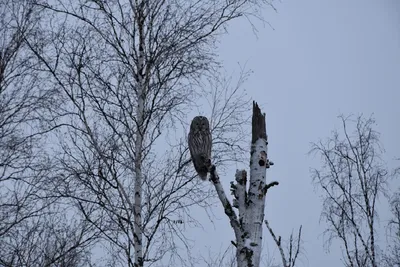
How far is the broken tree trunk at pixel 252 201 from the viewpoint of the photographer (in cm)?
429

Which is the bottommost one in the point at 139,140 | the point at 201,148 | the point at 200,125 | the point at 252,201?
the point at 252,201

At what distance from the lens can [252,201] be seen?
4.45 metres

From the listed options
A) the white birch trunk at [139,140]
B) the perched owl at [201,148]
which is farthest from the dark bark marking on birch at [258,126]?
the white birch trunk at [139,140]

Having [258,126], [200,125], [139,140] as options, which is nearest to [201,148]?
[200,125]

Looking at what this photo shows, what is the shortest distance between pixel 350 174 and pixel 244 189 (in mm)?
8163

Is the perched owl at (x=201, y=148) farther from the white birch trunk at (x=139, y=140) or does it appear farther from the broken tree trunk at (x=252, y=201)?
the white birch trunk at (x=139, y=140)

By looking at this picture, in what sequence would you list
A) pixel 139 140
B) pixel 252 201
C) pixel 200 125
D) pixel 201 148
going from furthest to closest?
1. pixel 139 140
2. pixel 200 125
3. pixel 201 148
4. pixel 252 201

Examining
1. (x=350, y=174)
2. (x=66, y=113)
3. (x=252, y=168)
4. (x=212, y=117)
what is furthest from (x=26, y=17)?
(x=350, y=174)

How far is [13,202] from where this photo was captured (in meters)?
8.74

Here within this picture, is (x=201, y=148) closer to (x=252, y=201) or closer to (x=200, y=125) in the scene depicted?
(x=200, y=125)

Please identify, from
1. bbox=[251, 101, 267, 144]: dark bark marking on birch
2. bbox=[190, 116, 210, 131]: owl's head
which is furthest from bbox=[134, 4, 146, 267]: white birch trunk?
bbox=[251, 101, 267, 144]: dark bark marking on birch

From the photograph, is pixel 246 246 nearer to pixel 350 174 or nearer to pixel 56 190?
pixel 56 190

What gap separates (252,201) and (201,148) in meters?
0.59

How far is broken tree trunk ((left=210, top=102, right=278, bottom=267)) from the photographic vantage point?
14.1 feet
